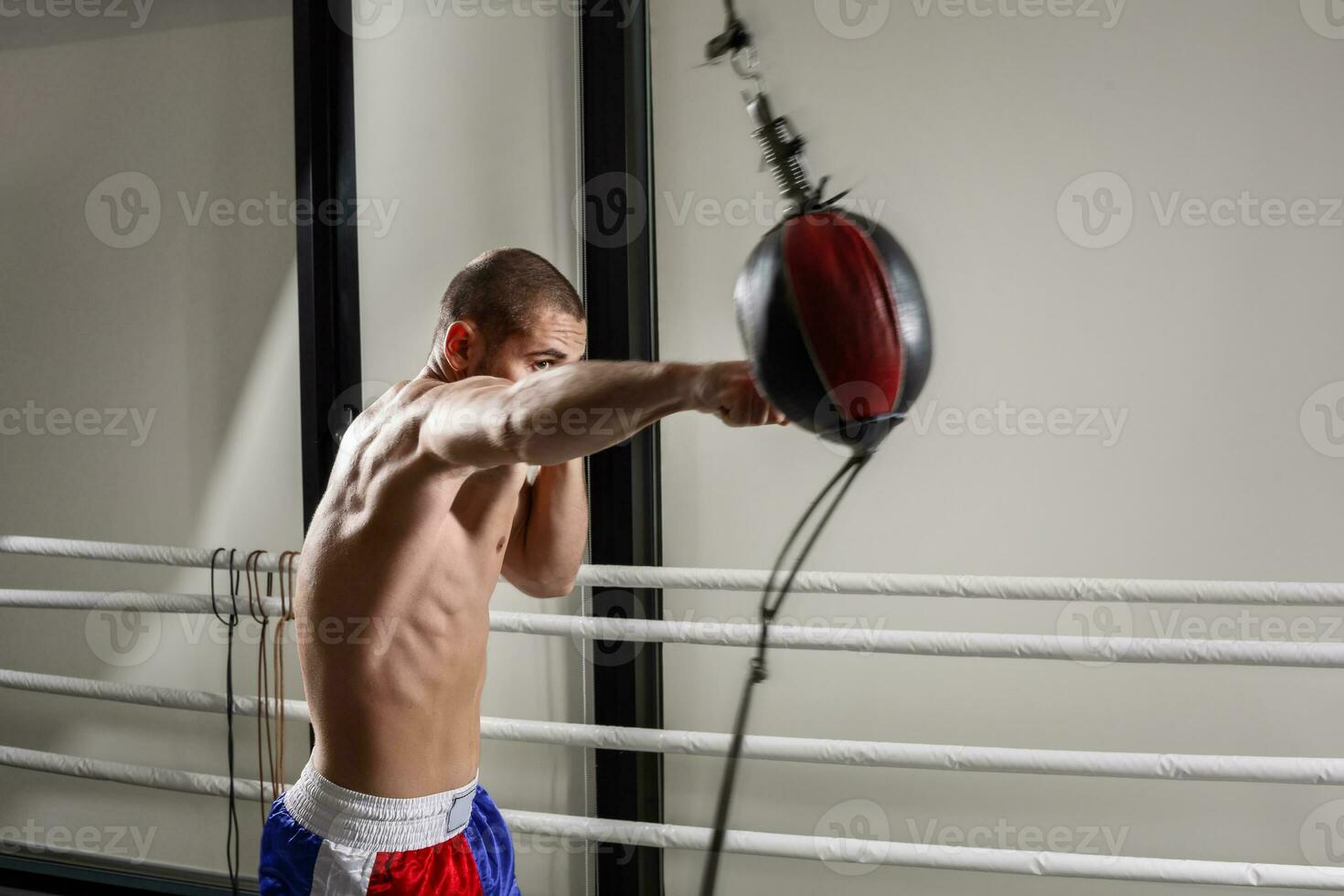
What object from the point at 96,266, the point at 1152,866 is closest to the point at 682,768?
the point at 1152,866

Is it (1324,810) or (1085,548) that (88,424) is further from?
(1324,810)

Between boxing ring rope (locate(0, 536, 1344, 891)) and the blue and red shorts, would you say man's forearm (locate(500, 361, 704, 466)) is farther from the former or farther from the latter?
boxing ring rope (locate(0, 536, 1344, 891))

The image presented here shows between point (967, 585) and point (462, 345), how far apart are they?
109 cm

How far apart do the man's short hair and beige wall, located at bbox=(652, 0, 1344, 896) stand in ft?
2.95

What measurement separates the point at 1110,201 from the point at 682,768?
1632 mm

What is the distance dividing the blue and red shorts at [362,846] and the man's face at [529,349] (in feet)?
2.03

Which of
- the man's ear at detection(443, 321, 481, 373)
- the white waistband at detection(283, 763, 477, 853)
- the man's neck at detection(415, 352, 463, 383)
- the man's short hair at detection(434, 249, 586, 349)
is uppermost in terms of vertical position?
the man's short hair at detection(434, 249, 586, 349)

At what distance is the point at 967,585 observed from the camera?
188 centimetres

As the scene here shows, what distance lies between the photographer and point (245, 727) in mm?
2619

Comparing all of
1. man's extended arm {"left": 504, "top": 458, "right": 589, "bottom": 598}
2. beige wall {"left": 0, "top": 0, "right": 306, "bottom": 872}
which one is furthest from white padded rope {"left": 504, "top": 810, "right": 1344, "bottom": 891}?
beige wall {"left": 0, "top": 0, "right": 306, "bottom": 872}

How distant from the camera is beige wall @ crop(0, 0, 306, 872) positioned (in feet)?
8.60

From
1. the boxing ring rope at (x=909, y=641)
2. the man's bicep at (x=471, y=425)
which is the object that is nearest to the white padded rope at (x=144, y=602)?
the boxing ring rope at (x=909, y=641)

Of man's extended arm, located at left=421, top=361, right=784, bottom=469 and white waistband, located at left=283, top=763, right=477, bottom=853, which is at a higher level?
man's extended arm, located at left=421, top=361, right=784, bottom=469

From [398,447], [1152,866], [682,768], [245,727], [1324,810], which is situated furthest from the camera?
[245,727]
